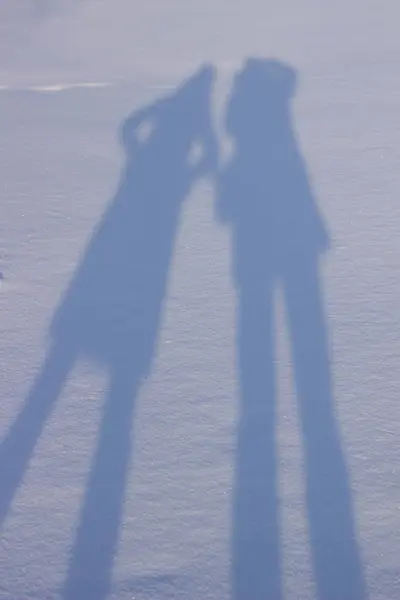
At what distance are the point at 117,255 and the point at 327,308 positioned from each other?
5.11ft

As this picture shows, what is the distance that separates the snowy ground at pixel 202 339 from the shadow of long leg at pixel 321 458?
10 mm

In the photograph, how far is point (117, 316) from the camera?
5.61m

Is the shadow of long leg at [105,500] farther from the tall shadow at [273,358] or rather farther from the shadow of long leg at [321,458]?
the shadow of long leg at [321,458]

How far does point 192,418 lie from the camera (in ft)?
15.4

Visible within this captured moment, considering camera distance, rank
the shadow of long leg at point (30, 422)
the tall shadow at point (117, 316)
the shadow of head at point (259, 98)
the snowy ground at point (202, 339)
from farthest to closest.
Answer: the shadow of head at point (259, 98) → the shadow of long leg at point (30, 422) → the tall shadow at point (117, 316) → the snowy ground at point (202, 339)

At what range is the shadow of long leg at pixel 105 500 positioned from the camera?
380 centimetres

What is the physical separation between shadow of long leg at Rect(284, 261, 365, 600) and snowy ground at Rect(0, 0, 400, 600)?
0.03 feet

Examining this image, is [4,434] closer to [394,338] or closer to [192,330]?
[192,330]

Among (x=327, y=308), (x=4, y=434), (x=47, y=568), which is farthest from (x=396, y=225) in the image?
(x=47, y=568)

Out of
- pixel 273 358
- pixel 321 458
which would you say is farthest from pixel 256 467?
pixel 273 358

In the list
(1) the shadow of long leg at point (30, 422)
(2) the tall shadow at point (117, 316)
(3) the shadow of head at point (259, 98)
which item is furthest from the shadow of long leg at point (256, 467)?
(3) the shadow of head at point (259, 98)

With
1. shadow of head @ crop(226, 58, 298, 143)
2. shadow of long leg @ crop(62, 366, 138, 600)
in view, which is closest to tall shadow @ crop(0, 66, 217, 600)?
shadow of long leg @ crop(62, 366, 138, 600)

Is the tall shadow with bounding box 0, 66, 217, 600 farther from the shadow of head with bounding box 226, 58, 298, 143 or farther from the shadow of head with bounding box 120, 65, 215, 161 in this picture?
the shadow of head with bounding box 226, 58, 298, 143

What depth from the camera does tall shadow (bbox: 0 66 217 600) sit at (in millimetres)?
4133
